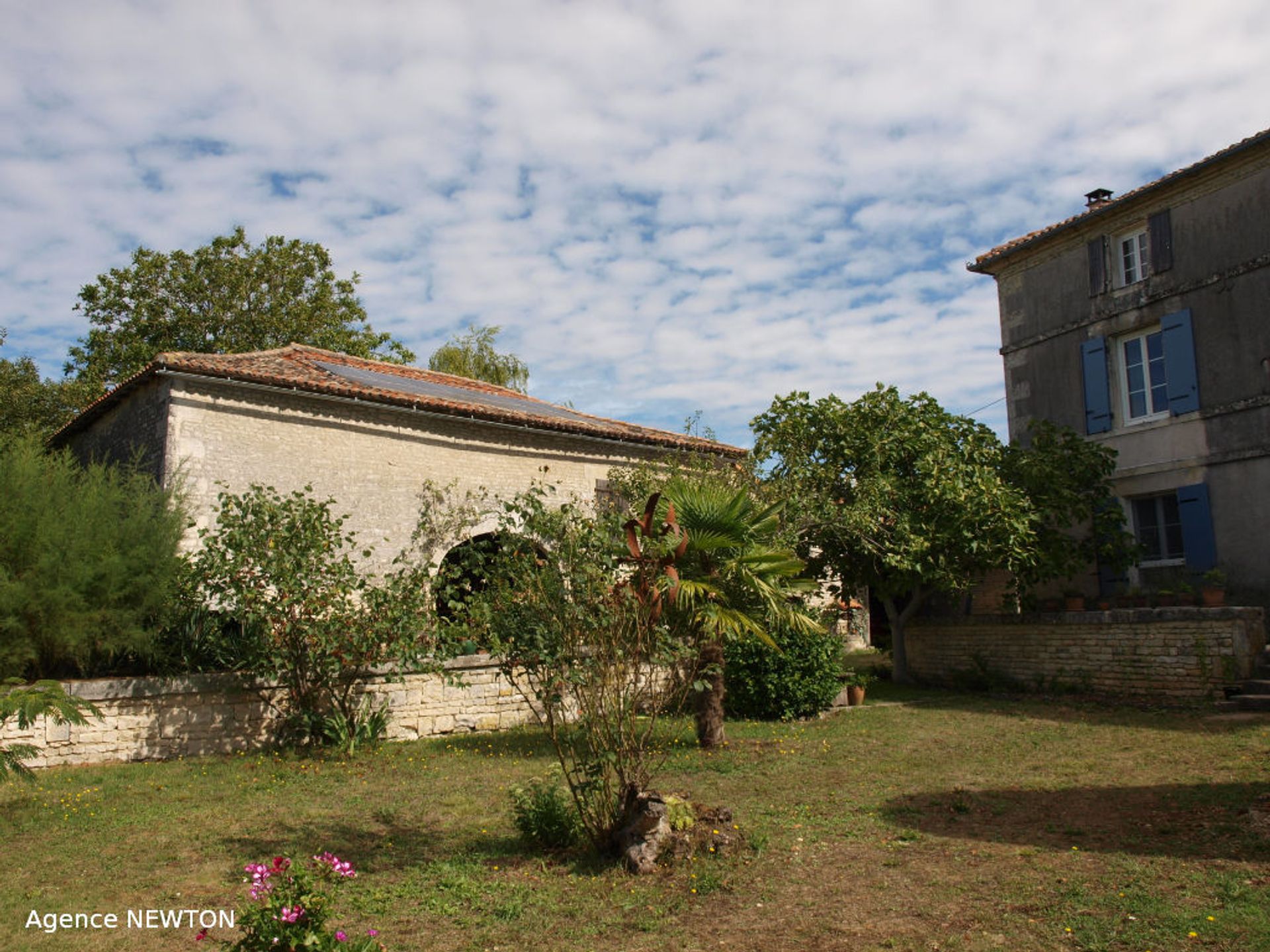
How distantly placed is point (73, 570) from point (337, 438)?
15.6 ft

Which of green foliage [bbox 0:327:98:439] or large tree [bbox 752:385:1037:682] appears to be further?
green foliage [bbox 0:327:98:439]

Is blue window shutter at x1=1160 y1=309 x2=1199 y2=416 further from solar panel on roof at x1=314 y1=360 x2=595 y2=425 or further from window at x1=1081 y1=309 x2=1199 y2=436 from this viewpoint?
solar panel on roof at x1=314 y1=360 x2=595 y2=425

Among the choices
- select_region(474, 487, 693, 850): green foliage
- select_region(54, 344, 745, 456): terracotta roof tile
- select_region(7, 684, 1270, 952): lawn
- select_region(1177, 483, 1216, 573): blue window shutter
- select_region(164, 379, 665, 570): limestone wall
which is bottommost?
select_region(7, 684, 1270, 952): lawn

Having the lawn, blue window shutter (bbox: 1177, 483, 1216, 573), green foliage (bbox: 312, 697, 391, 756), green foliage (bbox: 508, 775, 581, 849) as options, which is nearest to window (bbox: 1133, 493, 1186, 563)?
blue window shutter (bbox: 1177, 483, 1216, 573)

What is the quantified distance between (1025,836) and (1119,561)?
32.2ft

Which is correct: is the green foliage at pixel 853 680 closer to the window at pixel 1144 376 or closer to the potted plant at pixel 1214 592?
the potted plant at pixel 1214 592

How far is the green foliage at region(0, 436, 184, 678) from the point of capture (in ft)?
29.4

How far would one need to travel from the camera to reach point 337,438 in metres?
13.5

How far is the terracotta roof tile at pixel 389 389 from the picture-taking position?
491 inches

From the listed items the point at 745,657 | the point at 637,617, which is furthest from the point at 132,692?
the point at 745,657

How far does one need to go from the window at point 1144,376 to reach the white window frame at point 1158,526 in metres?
1.33

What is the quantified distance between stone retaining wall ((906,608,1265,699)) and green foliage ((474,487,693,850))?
347 inches

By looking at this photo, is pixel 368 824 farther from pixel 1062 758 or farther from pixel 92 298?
pixel 92 298

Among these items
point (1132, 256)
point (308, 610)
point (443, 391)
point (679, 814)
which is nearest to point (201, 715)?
point (308, 610)
